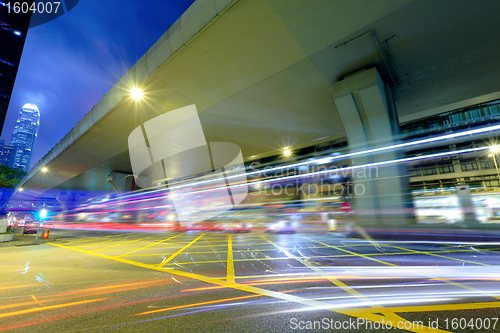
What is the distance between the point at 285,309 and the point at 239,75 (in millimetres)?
11234

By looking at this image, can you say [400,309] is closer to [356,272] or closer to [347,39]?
[356,272]

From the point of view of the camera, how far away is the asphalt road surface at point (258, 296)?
2543 mm

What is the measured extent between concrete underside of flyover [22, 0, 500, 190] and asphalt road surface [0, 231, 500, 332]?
8781mm

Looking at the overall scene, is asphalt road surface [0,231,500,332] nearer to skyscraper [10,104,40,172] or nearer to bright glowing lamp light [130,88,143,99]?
bright glowing lamp light [130,88,143,99]

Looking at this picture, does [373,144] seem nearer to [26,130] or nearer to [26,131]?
[26,131]

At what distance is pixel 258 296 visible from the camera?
3.38 metres

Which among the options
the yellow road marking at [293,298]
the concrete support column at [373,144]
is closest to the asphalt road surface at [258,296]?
the yellow road marking at [293,298]

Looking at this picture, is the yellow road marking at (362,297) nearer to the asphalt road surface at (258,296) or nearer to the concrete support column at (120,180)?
the asphalt road surface at (258,296)

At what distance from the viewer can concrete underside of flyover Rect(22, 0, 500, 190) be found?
8164 millimetres

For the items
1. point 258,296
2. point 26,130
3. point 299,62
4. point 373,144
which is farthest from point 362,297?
point 26,130

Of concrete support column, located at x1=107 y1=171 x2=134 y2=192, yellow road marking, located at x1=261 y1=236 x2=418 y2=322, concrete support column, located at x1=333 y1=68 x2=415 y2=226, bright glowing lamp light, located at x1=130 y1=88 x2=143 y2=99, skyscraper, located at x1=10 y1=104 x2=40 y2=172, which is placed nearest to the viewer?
yellow road marking, located at x1=261 y1=236 x2=418 y2=322

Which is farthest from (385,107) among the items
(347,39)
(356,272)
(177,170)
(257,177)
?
(177,170)

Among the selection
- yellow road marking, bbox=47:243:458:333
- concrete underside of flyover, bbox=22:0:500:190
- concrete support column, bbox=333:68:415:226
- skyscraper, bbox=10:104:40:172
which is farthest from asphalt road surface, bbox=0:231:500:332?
skyscraper, bbox=10:104:40:172

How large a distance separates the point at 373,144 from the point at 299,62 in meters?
5.82
